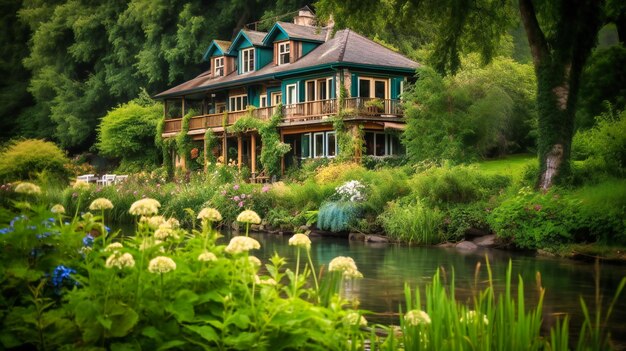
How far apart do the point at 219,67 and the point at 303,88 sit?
9904 mm

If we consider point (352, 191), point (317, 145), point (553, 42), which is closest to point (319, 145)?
point (317, 145)

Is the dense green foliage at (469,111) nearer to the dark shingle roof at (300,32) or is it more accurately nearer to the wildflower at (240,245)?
the dark shingle roof at (300,32)

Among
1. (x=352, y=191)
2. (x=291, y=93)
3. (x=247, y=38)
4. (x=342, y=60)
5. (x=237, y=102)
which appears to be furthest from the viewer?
(x=237, y=102)

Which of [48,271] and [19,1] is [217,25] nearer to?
[19,1]

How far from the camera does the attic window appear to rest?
4394 centimetres

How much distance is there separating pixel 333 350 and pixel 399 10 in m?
22.0

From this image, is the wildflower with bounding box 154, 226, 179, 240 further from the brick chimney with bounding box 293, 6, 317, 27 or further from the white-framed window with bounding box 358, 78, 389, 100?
the brick chimney with bounding box 293, 6, 317, 27

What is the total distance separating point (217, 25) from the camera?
57.9 metres

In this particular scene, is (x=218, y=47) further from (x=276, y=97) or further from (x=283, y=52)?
(x=276, y=97)

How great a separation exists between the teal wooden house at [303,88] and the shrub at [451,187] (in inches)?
497

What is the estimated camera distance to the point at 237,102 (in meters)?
47.8

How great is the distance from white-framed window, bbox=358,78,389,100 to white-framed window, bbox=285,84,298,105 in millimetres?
4154

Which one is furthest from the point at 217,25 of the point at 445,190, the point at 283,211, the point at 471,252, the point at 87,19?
the point at 471,252

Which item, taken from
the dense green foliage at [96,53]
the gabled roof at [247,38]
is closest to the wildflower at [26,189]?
the gabled roof at [247,38]
